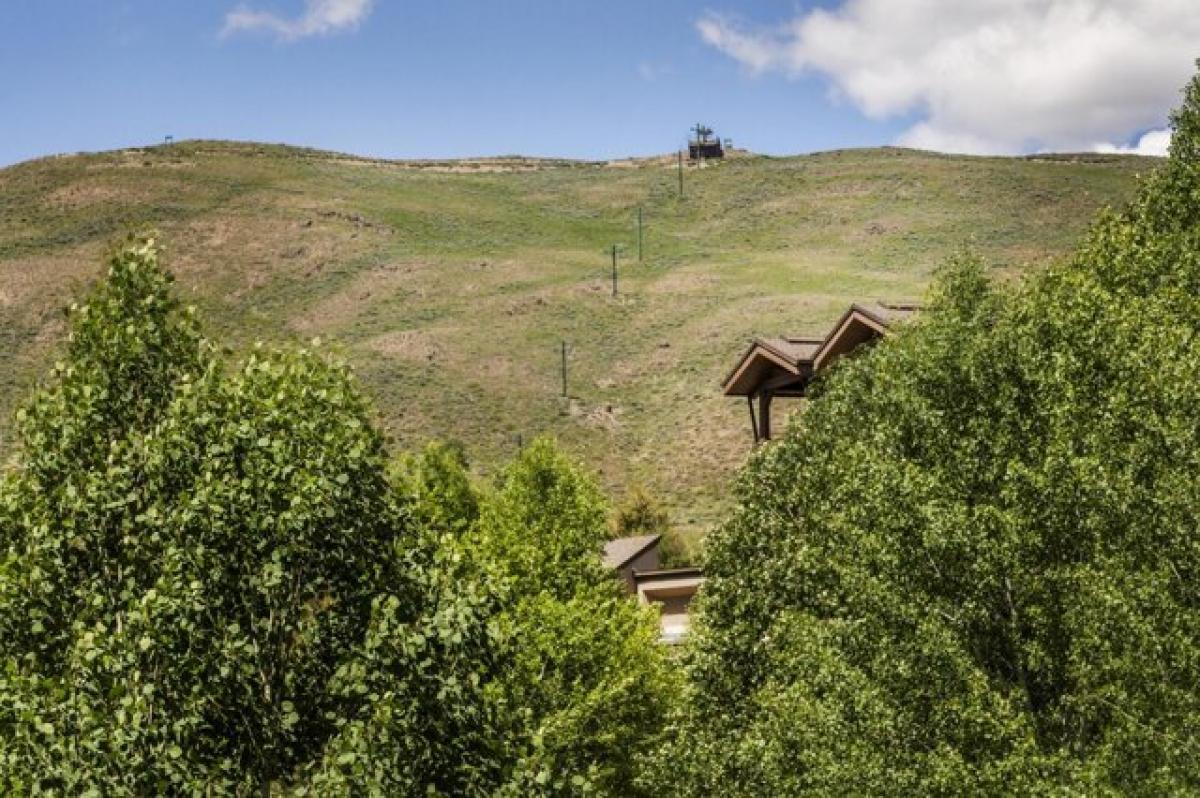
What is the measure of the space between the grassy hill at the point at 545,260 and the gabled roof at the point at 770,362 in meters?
35.4

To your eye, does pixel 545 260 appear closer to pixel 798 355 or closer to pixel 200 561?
pixel 798 355

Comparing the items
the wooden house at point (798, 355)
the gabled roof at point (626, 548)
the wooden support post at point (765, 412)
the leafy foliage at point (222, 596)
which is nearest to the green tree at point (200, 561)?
the leafy foliage at point (222, 596)

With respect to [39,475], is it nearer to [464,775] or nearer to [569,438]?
[464,775]

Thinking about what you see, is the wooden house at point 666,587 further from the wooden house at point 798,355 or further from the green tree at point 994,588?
the green tree at point 994,588

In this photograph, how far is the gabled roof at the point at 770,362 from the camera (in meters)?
37.9

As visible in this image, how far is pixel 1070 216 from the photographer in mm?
136125

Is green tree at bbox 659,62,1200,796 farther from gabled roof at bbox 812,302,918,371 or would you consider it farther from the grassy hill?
the grassy hill

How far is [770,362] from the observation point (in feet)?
133

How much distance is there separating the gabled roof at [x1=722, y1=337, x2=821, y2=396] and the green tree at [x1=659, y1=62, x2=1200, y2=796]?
49.3 feet

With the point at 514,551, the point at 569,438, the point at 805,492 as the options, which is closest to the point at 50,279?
the point at 569,438

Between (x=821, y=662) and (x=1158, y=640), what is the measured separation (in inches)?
199

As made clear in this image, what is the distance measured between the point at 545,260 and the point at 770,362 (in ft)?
329

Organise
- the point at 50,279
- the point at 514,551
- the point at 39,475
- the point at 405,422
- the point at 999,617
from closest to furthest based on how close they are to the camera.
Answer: the point at 39,475, the point at 999,617, the point at 514,551, the point at 405,422, the point at 50,279

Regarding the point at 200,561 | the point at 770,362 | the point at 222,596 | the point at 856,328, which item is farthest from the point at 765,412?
the point at 200,561
